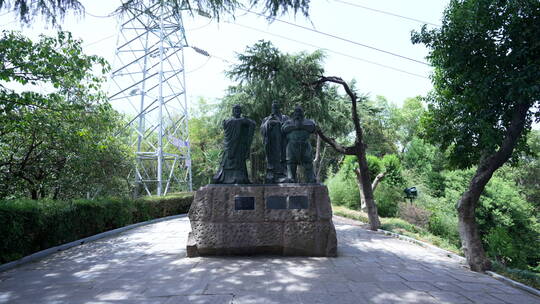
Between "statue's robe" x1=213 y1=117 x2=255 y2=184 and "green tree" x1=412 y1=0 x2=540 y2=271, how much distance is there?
397cm

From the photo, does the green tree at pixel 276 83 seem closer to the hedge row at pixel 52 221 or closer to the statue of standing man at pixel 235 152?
the statue of standing man at pixel 235 152

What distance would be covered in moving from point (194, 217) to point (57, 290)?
2375 mm

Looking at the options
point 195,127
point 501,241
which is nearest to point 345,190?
point 501,241

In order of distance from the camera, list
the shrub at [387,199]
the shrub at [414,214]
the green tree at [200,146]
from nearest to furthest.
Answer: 1. the shrub at [414,214]
2. the shrub at [387,199]
3. the green tree at [200,146]

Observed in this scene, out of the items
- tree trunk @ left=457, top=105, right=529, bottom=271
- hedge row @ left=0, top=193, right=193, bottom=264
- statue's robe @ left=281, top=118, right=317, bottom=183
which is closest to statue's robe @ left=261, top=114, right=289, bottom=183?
statue's robe @ left=281, top=118, right=317, bottom=183

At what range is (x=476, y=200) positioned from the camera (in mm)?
5352

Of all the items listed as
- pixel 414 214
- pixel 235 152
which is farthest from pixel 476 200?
pixel 414 214

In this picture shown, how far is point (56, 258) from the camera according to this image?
6.11 m

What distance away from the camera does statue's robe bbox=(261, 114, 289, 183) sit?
281 inches

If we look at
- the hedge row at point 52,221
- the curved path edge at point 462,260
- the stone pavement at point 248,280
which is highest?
the hedge row at point 52,221

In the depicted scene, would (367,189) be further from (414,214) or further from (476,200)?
(414,214)

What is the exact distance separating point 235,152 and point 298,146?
1.38 metres

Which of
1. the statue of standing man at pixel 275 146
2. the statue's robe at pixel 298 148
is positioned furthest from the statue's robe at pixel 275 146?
the statue's robe at pixel 298 148

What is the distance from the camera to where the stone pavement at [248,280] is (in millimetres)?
3846
